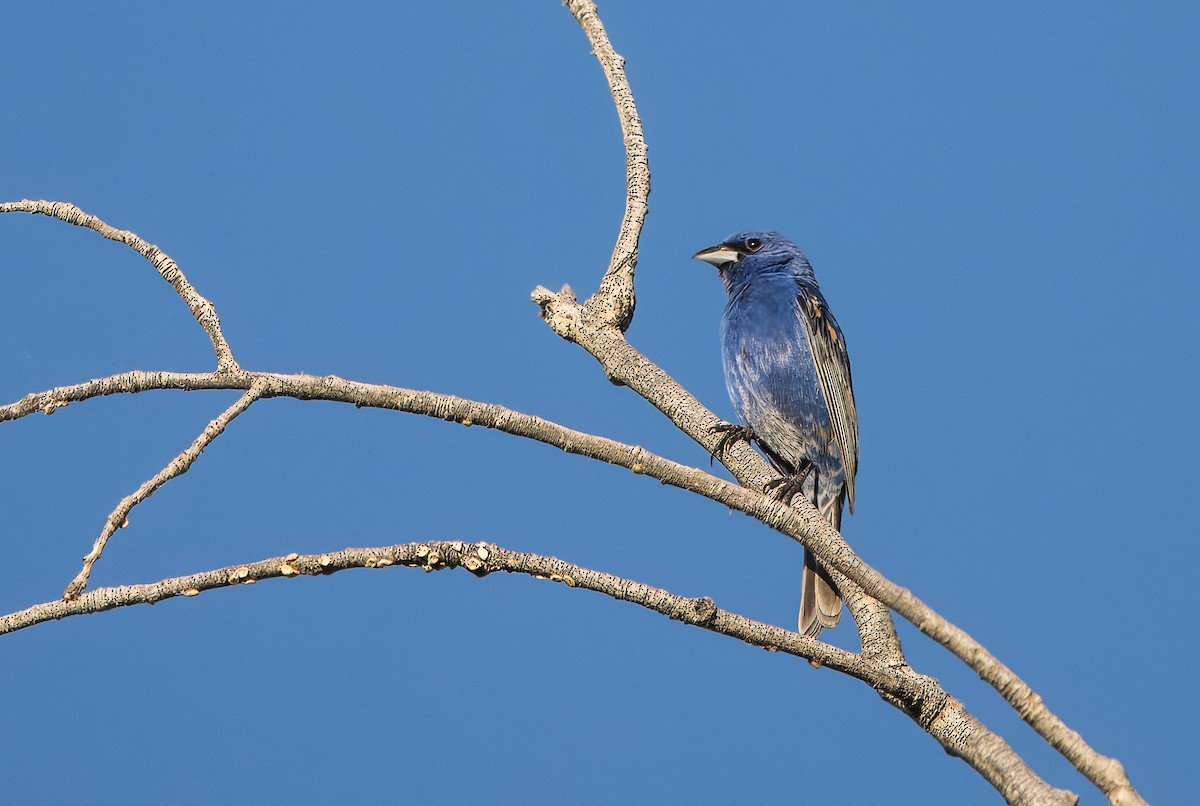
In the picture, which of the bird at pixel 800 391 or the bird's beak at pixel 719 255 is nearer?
the bird at pixel 800 391

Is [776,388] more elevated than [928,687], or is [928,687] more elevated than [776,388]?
[776,388]

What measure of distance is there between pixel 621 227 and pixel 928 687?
6.17ft

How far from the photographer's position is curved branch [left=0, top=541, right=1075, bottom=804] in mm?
2771

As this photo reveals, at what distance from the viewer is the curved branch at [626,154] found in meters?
3.99

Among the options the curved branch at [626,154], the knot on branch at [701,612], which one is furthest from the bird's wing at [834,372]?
the knot on branch at [701,612]

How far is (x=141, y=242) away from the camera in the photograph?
10.7 ft

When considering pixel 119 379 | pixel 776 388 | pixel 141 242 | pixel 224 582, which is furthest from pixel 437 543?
pixel 776 388

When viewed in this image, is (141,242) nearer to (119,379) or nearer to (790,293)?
(119,379)

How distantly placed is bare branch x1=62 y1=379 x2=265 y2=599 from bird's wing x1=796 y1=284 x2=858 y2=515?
2944 millimetres

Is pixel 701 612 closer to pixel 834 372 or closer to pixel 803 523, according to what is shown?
pixel 803 523

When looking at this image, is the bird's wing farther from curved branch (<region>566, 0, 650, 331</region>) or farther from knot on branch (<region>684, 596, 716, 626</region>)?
knot on branch (<region>684, 596, 716, 626</region>)

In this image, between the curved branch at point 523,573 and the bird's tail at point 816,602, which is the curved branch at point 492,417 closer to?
the curved branch at point 523,573

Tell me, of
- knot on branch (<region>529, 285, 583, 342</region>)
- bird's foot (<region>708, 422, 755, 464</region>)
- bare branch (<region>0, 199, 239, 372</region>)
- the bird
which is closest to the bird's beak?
the bird

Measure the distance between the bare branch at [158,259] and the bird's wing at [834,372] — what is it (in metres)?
2.83
